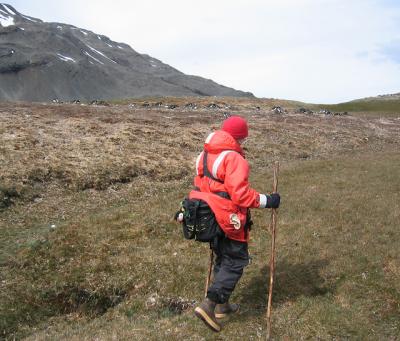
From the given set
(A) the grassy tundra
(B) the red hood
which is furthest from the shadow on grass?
(B) the red hood

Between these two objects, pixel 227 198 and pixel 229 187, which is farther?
pixel 227 198

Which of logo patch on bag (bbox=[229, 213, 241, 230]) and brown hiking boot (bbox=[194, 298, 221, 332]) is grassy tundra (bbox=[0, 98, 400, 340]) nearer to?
brown hiking boot (bbox=[194, 298, 221, 332])

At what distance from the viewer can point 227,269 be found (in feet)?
32.8

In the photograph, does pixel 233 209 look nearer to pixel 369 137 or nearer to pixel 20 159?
pixel 20 159

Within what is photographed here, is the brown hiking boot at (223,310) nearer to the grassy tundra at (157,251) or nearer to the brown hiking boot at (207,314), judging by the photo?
the grassy tundra at (157,251)

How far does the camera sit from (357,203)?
2170cm

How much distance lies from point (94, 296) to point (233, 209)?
643 cm

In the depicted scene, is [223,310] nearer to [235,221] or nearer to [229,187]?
[235,221]

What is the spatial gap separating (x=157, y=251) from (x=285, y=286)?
5255mm

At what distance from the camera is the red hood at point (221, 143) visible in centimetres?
958

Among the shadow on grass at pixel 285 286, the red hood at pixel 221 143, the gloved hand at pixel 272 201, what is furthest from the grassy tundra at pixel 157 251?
the red hood at pixel 221 143

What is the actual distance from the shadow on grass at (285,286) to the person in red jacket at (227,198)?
1.79 metres

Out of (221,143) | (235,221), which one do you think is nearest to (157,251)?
(235,221)

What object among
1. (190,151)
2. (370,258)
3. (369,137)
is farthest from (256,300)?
(369,137)
